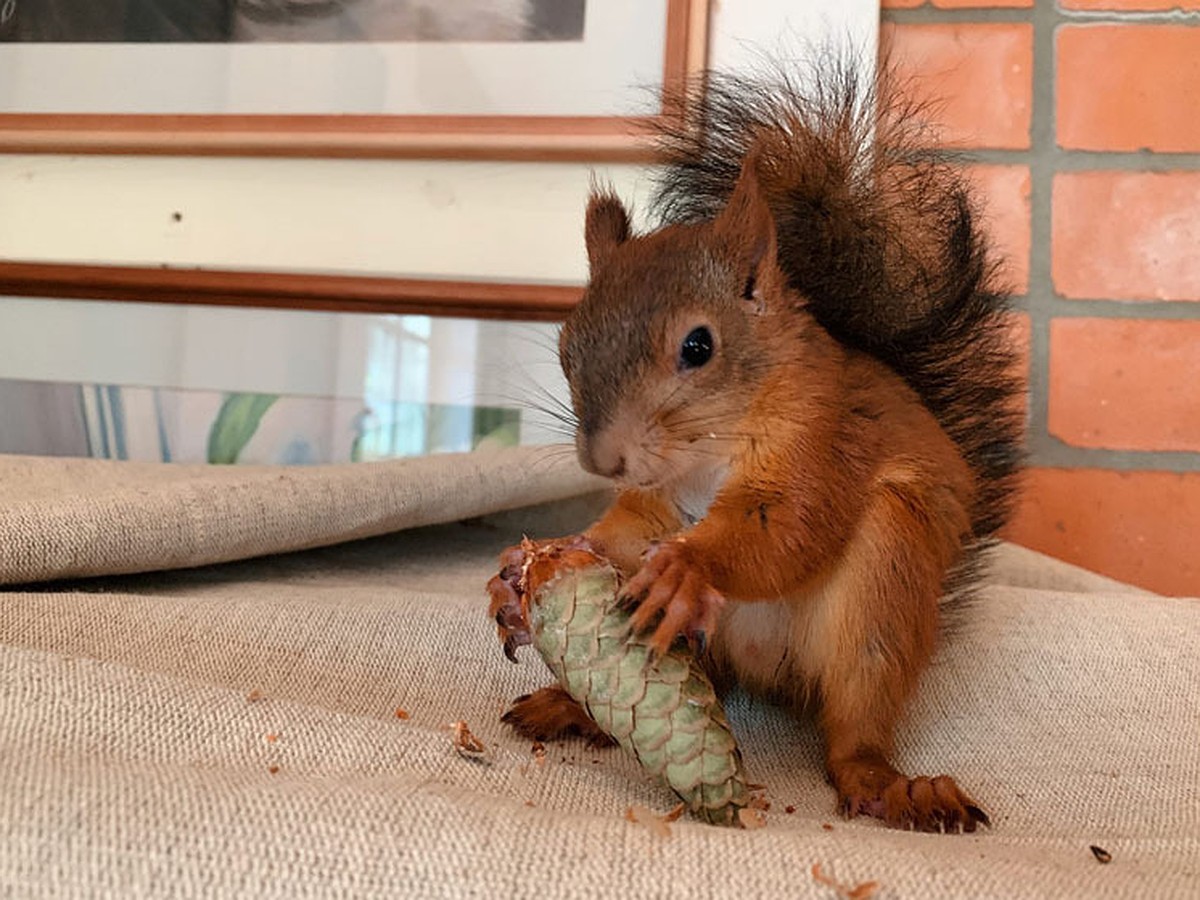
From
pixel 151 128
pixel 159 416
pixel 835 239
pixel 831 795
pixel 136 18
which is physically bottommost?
pixel 831 795

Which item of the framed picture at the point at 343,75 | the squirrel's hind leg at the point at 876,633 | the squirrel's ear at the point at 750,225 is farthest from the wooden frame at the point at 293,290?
the squirrel's hind leg at the point at 876,633

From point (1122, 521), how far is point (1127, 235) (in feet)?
1.08

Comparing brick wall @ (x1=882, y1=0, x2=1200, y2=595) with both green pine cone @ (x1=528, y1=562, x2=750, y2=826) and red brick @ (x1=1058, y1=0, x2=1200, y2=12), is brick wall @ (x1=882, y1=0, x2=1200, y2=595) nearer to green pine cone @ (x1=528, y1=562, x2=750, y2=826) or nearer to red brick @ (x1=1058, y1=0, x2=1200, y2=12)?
red brick @ (x1=1058, y1=0, x2=1200, y2=12)

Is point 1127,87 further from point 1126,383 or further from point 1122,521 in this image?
point 1122,521

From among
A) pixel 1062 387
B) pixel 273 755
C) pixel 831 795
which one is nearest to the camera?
pixel 273 755

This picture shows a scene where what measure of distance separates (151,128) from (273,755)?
1.09m

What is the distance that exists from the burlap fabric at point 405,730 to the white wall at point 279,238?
283 mm

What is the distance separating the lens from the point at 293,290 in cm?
127

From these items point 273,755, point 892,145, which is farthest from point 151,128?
point 273,755

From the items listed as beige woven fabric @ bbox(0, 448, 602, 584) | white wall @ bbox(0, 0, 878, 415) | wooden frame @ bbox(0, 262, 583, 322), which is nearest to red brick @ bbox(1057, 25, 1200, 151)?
white wall @ bbox(0, 0, 878, 415)

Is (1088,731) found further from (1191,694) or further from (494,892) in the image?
(494,892)

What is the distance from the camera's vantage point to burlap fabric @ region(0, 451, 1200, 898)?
0.36 metres

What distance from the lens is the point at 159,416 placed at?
133 centimetres

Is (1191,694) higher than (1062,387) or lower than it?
lower
